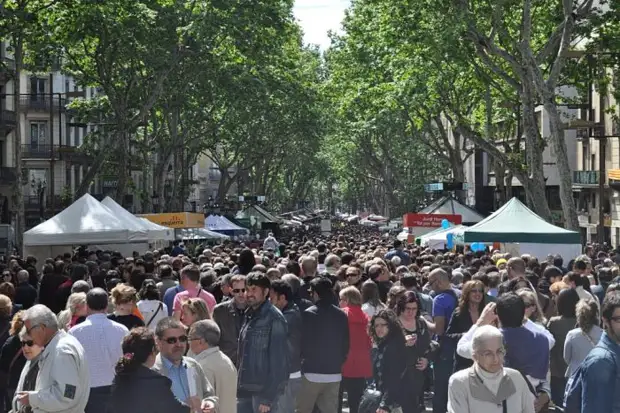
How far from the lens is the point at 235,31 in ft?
99.4

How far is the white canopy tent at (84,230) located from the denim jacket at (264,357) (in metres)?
13.1

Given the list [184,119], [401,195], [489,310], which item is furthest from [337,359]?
[401,195]

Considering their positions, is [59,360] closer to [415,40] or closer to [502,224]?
[502,224]

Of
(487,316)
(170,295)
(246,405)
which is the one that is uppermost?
(487,316)

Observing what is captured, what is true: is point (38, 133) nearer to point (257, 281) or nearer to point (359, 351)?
point (359, 351)

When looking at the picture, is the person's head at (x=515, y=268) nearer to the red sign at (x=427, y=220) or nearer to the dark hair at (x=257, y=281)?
the dark hair at (x=257, y=281)

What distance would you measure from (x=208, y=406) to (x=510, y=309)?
221 cm

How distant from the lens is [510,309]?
8.04 meters

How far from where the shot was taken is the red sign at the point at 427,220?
31969 mm

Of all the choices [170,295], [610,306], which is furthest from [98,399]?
[170,295]

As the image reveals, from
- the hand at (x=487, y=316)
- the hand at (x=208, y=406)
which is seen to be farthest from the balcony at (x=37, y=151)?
the hand at (x=208, y=406)

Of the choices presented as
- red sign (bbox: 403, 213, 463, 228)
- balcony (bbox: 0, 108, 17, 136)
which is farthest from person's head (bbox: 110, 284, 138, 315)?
balcony (bbox: 0, 108, 17, 136)

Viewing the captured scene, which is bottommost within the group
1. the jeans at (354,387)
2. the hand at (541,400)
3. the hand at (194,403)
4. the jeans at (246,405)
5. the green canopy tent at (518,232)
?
the jeans at (354,387)

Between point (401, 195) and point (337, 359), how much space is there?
2205 inches
